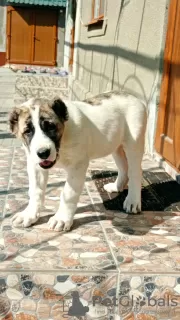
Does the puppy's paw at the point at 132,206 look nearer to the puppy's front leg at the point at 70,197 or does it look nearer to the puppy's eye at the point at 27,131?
the puppy's front leg at the point at 70,197

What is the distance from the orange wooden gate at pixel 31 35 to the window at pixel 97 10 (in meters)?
13.1

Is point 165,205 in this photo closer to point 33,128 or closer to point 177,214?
point 177,214

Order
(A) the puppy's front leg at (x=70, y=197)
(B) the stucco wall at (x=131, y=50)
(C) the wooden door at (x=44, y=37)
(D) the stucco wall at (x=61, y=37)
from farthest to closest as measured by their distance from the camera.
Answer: (C) the wooden door at (x=44, y=37) → (D) the stucco wall at (x=61, y=37) → (B) the stucco wall at (x=131, y=50) → (A) the puppy's front leg at (x=70, y=197)

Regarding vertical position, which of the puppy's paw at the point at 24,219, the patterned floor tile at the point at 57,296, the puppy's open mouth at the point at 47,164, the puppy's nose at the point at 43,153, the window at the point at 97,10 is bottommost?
the patterned floor tile at the point at 57,296

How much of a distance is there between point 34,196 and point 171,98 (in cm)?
238

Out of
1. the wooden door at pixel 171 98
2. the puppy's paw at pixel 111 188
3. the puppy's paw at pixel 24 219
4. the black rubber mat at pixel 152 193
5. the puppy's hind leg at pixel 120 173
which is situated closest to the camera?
the puppy's paw at pixel 24 219

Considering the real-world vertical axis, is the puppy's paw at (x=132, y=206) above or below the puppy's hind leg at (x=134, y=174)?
below

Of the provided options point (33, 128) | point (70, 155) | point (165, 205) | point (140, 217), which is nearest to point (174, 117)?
point (165, 205)

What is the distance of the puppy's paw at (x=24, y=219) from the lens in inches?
136

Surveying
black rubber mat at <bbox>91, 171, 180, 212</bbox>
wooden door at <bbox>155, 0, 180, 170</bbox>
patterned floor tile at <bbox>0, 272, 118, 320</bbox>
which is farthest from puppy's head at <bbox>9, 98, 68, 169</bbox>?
wooden door at <bbox>155, 0, 180, 170</bbox>

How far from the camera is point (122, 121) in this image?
3773 mm

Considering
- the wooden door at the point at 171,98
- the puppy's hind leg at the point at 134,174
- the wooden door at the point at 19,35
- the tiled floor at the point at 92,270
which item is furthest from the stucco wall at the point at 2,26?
the tiled floor at the point at 92,270

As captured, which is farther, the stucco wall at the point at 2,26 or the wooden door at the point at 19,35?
the stucco wall at the point at 2,26

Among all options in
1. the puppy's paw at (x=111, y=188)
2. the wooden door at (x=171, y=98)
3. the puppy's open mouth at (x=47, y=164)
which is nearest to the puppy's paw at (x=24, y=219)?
the puppy's open mouth at (x=47, y=164)
